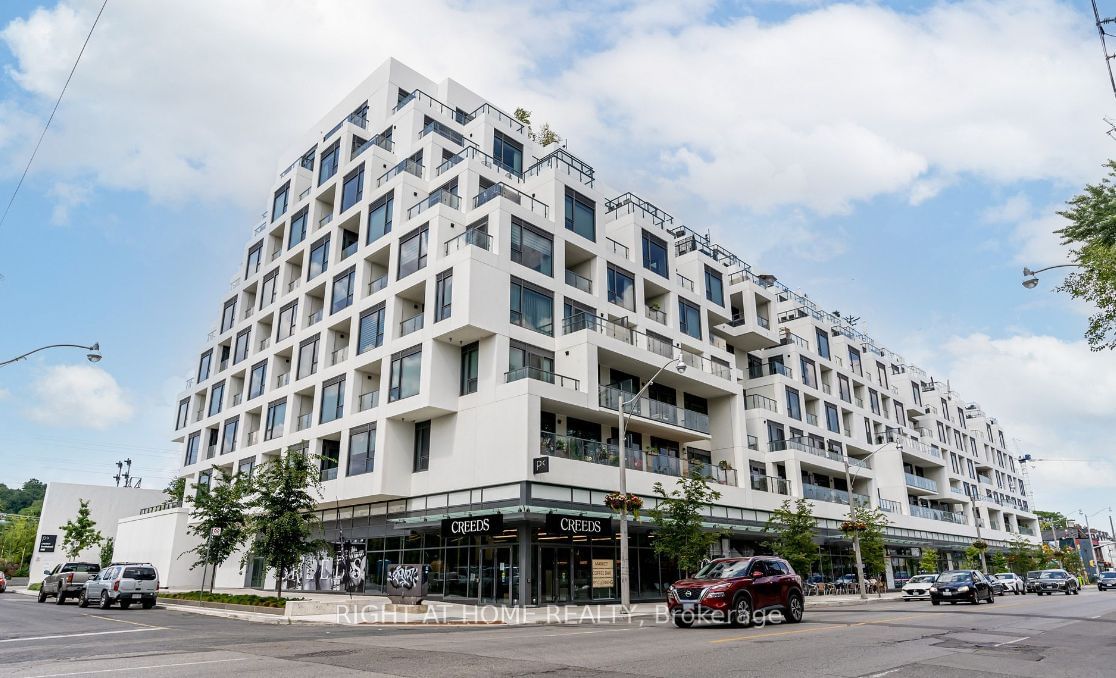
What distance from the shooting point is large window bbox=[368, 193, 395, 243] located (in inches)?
1570

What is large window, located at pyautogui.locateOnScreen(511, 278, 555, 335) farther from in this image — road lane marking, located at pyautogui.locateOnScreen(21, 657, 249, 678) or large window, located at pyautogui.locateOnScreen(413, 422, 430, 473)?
road lane marking, located at pyautogui.locateOnScreen(21, 657, 249, 678)

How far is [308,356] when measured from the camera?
4250cm

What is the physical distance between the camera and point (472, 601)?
29891mm

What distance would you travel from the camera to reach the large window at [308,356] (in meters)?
41.9

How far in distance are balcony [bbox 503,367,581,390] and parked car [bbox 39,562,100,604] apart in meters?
21.5

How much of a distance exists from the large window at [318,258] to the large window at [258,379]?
22.8 ft

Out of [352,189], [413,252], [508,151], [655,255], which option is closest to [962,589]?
[655,255]

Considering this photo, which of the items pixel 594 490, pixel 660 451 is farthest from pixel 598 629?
pixel 660 451

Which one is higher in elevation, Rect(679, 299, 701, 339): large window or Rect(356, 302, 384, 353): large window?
Rect(679, 299, 701, 339): large window

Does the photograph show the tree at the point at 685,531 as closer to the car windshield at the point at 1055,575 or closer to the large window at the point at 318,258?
the large window at the point at 318,258

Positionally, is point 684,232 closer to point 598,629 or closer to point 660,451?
point 660,451

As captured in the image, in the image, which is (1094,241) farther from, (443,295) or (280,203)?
(280,203)

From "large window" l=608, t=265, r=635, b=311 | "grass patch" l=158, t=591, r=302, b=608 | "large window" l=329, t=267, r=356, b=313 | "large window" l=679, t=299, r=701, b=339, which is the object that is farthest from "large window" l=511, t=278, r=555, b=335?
"grass patch" l=158, t=591, r=302, b=608

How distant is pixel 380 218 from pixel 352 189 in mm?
5129
